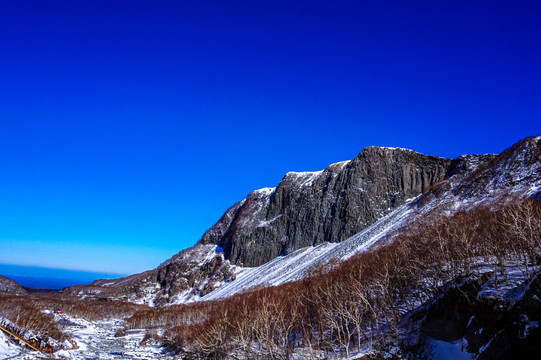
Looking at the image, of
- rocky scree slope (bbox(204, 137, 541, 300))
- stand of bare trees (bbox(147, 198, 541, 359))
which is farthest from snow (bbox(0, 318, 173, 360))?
rocky scree slope (bbox(204, 137, 541, 300))

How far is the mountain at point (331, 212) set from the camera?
2633 inches

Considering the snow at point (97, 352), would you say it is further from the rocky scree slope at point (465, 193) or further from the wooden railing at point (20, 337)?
the rocky scree slope at point (465, 193)

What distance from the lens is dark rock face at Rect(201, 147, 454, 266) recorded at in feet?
329

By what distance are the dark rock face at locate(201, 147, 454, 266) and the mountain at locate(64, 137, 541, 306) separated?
31 centimetres

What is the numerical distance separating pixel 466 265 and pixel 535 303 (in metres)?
9.22

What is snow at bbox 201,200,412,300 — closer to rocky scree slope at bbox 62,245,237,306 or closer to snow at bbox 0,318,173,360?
rocky scree slope at bbox 62,245,237,306

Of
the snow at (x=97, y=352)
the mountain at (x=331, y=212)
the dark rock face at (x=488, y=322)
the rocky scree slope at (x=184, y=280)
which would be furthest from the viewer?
the rocky scree slope at (x=184, y=280)

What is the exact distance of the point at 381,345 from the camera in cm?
2466

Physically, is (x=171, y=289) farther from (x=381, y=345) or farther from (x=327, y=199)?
(x=381, y=345)

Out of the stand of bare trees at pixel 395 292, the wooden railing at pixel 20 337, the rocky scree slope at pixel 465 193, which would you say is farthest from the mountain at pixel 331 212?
the wooden railing at pixel 20 337

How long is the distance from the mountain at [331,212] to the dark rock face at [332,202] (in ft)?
1.02

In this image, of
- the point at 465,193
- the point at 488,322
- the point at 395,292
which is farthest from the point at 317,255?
the point at 488,322

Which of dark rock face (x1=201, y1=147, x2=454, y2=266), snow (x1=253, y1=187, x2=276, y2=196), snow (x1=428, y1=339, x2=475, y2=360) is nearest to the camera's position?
snow (x1=428, y1=339, x2=475, y2=360)

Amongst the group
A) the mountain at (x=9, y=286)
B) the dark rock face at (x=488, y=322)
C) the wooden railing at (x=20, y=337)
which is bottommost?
the mountain at (x=9, y=286)
